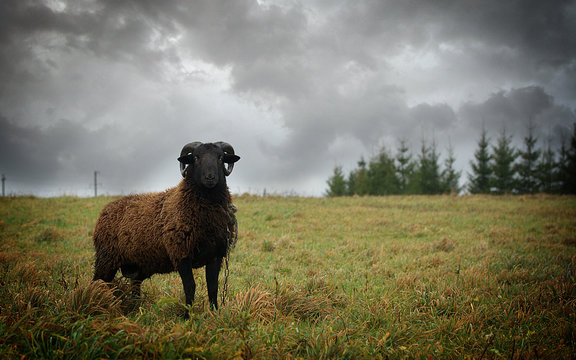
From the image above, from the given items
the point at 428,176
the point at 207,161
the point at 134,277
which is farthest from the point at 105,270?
the point at 428,176

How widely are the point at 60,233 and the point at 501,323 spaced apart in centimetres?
1377

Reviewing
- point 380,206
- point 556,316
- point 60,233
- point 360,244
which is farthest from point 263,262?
point 380,206

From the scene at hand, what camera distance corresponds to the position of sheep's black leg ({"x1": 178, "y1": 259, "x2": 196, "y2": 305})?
4.25m

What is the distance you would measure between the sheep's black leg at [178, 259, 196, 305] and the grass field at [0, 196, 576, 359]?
0.20m

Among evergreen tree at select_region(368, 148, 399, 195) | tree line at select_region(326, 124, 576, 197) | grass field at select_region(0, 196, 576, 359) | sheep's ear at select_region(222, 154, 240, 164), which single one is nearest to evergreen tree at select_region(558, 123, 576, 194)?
tree line at select_region(326, 124, 576, 197)

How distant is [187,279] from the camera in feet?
14.2

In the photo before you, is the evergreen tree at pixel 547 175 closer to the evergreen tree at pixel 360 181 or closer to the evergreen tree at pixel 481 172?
the evergreen tree at pixel 481 172

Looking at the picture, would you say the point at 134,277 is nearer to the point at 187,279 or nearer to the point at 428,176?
the point at 187,279

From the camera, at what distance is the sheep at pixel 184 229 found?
4355 mm

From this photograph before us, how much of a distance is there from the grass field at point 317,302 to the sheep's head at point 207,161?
5.71 ft

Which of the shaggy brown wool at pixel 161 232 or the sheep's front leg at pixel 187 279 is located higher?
the shaggy brown wool at pixel 161 232

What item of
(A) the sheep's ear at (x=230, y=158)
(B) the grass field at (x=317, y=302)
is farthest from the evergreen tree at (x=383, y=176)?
(A) the sheep's ear at (x=230, y=158)

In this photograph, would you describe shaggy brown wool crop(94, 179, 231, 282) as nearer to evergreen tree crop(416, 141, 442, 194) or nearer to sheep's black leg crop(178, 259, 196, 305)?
sheep's black leg crop(178, 259, 196, 305)

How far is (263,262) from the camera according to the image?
320 inches
